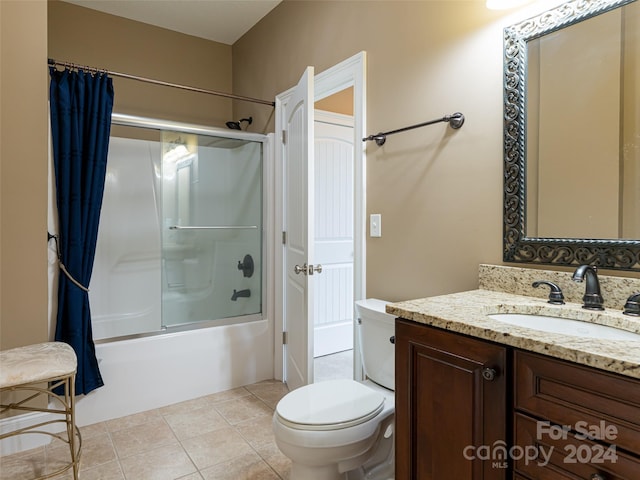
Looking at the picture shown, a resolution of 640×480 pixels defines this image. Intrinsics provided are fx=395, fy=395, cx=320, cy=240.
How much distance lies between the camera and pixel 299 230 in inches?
92.0

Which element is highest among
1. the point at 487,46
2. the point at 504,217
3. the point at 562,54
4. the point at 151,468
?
the point at 487,46

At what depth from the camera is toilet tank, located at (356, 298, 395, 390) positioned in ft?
5.48

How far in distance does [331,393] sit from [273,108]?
2.10 meters

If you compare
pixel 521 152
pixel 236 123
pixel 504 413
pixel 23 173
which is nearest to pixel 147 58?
pixel 236 123

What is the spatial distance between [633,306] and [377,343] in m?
0.93

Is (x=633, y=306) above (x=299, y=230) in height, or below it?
below

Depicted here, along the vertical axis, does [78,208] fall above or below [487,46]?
below

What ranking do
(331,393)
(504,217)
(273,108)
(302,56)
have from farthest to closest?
1. (273,108)
2. (302,56)
3. (331,393)
4. (504,217)

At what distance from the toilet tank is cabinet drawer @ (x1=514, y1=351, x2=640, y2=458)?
2.52 ft

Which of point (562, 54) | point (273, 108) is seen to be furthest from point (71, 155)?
point (562, 54)

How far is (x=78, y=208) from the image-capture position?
6.98 feet

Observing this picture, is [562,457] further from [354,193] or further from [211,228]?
[211,228]

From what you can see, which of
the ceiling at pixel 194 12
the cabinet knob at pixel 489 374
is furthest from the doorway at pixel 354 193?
the cabinet knob at pixel 489 374

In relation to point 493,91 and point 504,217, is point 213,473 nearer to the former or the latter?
point 504,217
